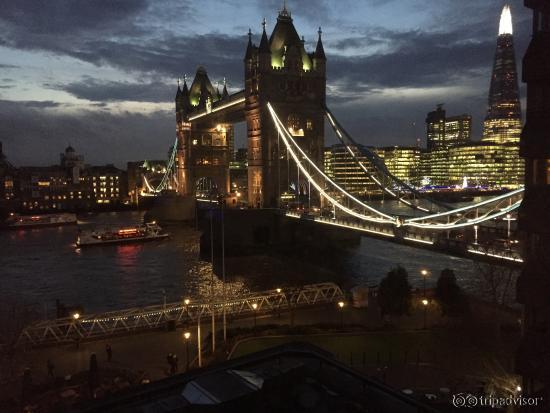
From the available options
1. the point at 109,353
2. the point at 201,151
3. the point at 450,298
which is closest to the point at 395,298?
the point at 450,298

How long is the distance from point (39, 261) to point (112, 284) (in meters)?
16.1

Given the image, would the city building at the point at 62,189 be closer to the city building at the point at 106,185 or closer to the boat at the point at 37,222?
the city building at the point at 106,185

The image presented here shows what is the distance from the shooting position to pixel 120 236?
70938mm

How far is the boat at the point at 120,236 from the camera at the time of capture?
222ft

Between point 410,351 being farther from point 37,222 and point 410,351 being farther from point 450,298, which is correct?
point 37,222

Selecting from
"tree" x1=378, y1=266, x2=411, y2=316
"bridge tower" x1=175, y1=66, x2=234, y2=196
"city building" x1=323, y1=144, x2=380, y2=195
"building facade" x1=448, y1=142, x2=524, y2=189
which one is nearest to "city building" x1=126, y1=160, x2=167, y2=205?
"bridge tower" x1=175, y1=66, x2=234, y2=196

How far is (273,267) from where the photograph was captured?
5238 cm

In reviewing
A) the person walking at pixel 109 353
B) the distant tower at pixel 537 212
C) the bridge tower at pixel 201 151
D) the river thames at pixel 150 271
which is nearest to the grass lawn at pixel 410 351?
the person walking at pixel 109 353

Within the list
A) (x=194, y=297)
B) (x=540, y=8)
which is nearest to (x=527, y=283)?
(x=540, y=8)

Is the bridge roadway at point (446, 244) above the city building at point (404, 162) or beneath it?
beneath

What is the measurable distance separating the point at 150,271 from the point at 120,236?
74.9 ft

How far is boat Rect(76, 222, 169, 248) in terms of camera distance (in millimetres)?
67588

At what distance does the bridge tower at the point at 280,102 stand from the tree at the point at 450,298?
36.7 meters

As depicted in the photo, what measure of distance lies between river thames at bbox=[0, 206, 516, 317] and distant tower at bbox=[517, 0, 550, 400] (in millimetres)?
26665
